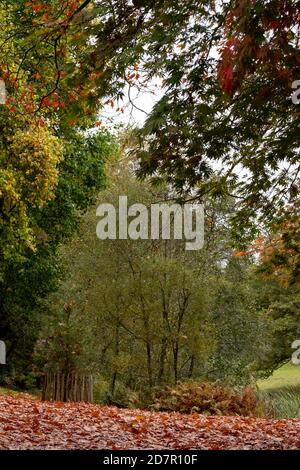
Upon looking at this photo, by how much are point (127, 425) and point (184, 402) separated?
19.8ft

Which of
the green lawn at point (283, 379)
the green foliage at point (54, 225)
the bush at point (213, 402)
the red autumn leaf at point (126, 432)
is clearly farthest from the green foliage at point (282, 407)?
the green lawn at point (283, 379)

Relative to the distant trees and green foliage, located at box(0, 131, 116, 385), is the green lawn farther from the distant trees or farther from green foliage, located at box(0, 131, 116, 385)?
green foliage, located at box(0, 131, 116, 385)

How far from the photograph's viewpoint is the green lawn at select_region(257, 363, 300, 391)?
32.6m

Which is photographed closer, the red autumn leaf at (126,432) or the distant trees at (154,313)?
the red autumn leaf at (126,432)

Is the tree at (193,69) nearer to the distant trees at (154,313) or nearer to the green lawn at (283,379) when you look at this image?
the distant trees at (154,313)

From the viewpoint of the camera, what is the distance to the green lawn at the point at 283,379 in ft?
107

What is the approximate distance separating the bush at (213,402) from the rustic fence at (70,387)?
1.54 meters

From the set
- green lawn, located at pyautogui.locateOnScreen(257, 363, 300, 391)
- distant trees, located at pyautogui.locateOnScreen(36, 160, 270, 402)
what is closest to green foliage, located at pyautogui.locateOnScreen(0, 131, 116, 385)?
distant trees, located at pyautogui.locateOnScreen(36, 160, 270, 402)

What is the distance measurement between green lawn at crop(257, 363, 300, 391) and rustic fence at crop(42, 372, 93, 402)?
618 inches

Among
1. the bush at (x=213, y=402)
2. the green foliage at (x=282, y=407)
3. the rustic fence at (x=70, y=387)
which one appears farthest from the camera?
the green foliage at (x=282, y=407)

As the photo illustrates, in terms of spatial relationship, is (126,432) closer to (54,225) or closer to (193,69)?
(193,69)

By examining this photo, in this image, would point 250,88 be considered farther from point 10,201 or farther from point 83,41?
point 10,201

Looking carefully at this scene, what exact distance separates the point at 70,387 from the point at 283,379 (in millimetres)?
20873
